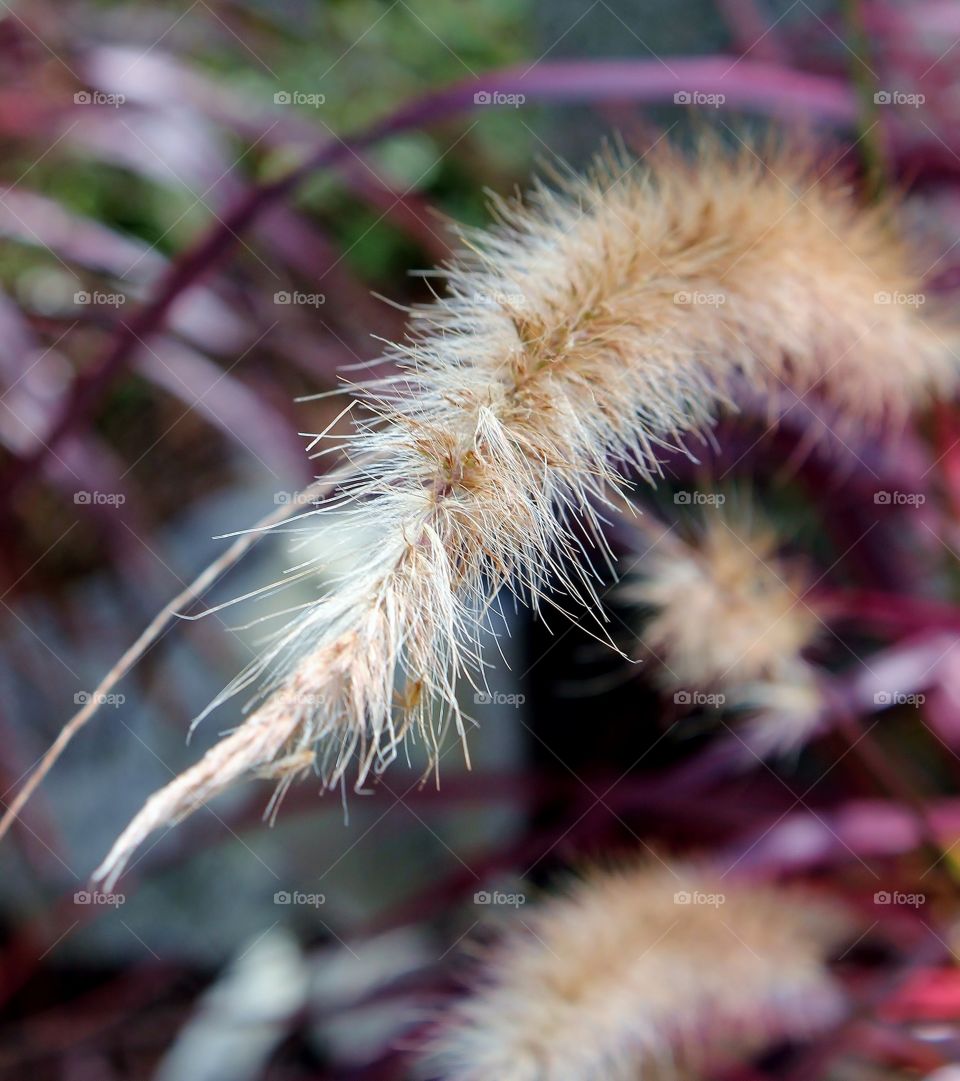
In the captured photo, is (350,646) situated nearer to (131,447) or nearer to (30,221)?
(30,221)

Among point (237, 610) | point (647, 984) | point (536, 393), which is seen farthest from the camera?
point (237, 610)

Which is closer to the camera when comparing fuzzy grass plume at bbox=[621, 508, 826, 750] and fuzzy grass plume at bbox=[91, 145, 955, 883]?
fuzzy grass plume at bbox=[91, 145, 955, 883]

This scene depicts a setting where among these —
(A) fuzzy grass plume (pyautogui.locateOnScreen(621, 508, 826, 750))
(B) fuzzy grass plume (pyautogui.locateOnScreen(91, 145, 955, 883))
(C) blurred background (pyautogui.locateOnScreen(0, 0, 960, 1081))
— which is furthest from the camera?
(C) blurred background (pyautogui.locateOnScreen(0, 0, 960, 1081))

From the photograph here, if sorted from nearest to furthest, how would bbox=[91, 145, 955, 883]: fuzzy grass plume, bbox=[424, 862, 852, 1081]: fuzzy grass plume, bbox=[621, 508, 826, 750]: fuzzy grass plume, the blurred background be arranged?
bbox=[91, 145, 955, 883]: fuzzy grass plume < bbox=[424, 862, 852, 1081]: fuzzy grass plume < bbox=[621, 508, 826, 750]: fuzzy grass plume < the blurred background

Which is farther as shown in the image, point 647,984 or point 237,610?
point 237,610

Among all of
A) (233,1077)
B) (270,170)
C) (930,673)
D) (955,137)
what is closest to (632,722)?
(930,673)

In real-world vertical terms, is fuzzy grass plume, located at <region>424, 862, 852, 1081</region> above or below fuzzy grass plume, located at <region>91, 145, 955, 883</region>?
below

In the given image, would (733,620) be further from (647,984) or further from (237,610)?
(237,610)

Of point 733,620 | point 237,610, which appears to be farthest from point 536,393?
point 237,610
